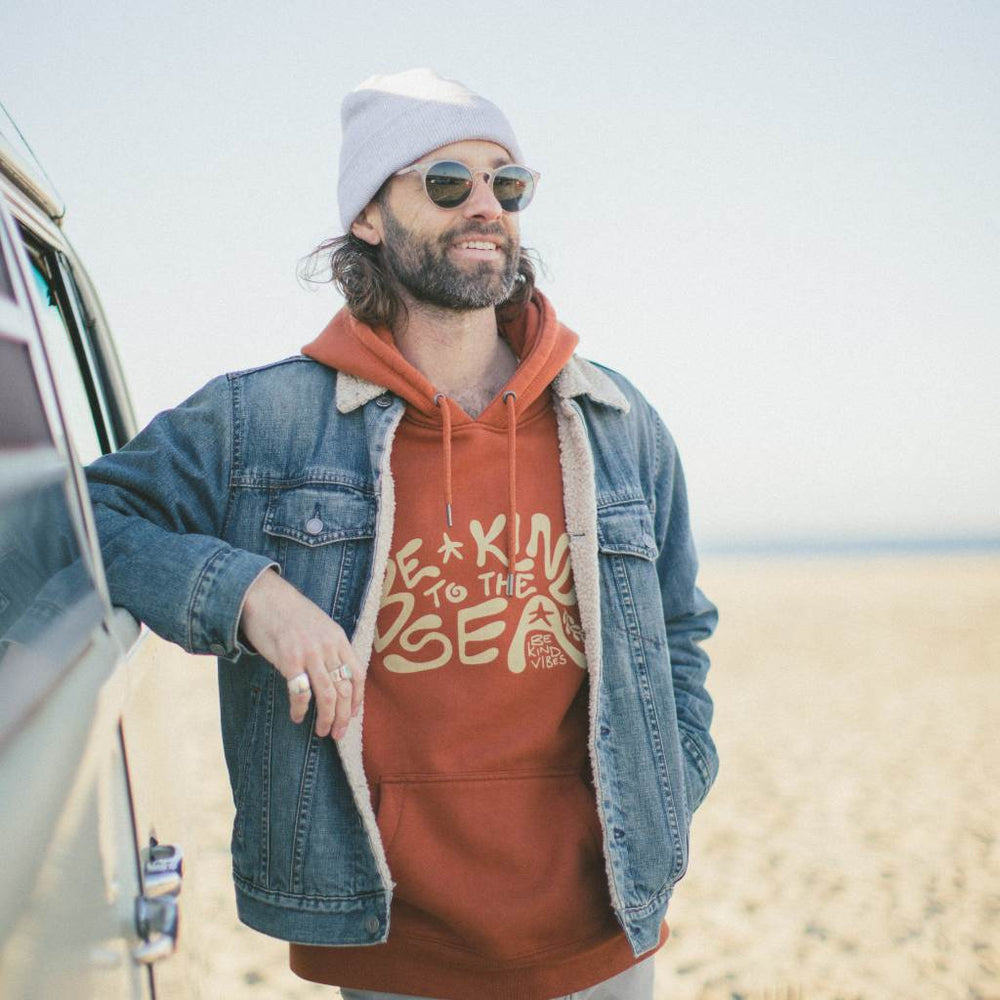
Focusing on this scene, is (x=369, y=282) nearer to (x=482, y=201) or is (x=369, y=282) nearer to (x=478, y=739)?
(x=482, y=201)

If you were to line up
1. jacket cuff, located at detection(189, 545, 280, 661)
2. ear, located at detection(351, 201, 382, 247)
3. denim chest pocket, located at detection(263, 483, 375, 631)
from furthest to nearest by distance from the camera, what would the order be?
ear, located at detection(351, 201, 382, 247) → denim chest pocket, located at detection(263, 483, 375, 631) → jacket cuff, located at detection(189, 545, 280, 661)

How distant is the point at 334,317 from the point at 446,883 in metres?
1.36

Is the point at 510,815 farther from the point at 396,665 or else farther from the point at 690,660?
the point at 690,660

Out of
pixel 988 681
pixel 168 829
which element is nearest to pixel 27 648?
pixel 168 829

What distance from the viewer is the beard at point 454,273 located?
8.33 feet

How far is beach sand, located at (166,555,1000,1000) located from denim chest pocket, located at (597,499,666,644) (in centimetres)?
105

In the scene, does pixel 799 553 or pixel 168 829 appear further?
pixel 799 553

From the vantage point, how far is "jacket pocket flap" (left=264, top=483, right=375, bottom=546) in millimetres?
2215

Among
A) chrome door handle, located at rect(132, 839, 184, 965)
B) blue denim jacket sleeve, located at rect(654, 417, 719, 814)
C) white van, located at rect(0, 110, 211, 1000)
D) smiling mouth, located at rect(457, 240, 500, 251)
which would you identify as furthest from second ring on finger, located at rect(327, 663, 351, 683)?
smiling mouth, located at rect(457, 240, 500, 251)

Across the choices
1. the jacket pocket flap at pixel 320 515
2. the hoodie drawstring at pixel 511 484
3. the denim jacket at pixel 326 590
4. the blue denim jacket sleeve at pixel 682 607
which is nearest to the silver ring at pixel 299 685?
the denim jacket at pixel 326 590

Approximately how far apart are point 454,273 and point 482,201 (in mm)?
195

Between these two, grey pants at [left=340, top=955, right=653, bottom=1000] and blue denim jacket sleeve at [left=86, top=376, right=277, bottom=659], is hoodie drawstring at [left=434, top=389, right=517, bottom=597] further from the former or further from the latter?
grey pants at [left=340, top=955, right=653, bottom=1000]

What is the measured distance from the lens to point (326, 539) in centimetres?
221

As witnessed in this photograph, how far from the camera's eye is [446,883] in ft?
6.91
